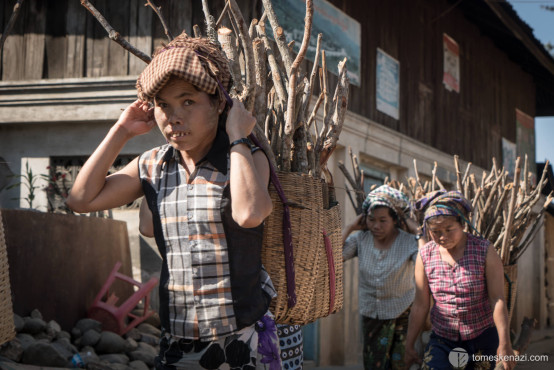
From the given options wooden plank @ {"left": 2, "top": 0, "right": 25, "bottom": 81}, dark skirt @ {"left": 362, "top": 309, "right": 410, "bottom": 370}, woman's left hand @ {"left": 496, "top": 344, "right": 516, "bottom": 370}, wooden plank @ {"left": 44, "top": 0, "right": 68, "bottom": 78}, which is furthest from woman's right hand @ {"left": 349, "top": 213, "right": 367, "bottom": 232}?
wooden plank @ {"left": 2, "top": 0, "right": 25, "bottom": 81}

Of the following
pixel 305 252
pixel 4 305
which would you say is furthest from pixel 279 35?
pixel 4 305

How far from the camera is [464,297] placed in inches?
163

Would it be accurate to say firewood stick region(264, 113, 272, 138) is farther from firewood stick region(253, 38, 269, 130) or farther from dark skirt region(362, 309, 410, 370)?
dark skirt region(362, 309, 410, 370)

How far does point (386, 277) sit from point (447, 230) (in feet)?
3.88

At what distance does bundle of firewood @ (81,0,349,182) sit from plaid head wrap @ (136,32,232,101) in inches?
15.5

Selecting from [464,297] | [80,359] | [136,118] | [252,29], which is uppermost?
[252,29]

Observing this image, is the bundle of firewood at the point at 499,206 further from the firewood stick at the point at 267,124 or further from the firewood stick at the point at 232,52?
the firewood stick at the point at 232,52

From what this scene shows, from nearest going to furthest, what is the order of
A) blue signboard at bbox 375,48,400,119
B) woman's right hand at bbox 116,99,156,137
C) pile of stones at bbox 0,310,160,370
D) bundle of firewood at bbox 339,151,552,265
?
woman's right hand at bbox 116,99,156,137
pile of stones at bbox 0,310,160,370
bundle of firewood at bbox 339,151,552,265
blue signboard at bbox 375,48,400,119

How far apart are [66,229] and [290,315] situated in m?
4.52

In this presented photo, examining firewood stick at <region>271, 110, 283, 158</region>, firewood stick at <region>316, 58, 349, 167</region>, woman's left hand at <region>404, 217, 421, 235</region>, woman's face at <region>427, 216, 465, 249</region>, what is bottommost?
woman's face at <region>427, 216, 465, 249</region>

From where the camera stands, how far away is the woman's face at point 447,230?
4.22 meters

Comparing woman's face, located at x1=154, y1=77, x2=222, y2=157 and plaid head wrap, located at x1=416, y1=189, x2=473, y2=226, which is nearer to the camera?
woman's face, located at x1=154, y1=77, x2=222, y2=157

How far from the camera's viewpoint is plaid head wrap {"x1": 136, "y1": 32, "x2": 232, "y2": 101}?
204cm

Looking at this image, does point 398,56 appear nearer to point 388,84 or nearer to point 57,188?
point 388,84
